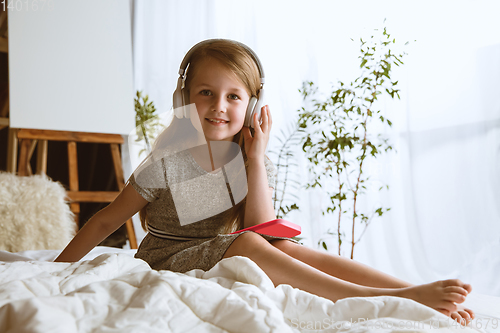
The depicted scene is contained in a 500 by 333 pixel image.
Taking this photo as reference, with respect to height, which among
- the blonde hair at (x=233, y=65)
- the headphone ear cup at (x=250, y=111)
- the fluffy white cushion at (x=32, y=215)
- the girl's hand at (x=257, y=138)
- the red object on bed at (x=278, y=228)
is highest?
the blonde hair at (x=233, y=65)

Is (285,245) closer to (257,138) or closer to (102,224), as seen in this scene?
(257,138)

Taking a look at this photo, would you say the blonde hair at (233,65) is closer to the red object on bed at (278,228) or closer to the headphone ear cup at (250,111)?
the headphone ear cup at (250,111)

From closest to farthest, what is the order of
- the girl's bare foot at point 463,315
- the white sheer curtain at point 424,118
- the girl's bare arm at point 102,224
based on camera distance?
the girl's bare foot at point 463,315, the girl's bare arm at point 102,224, the white sheer curtain at point 424,118

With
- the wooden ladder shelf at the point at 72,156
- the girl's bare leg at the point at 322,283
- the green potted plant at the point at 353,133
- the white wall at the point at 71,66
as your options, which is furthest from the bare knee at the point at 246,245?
the white wall at the point at 71,66

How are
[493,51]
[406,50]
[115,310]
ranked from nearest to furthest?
[115,310], [493,51], [406,50]

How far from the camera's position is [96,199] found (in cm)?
201

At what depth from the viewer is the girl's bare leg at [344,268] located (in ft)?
2.32

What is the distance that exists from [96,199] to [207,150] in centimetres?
108

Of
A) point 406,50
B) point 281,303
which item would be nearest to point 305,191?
point 406,50

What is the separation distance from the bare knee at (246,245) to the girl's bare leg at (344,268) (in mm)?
100

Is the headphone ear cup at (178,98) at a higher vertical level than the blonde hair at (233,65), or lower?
lower

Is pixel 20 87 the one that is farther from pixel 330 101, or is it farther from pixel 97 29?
pixel 330 101

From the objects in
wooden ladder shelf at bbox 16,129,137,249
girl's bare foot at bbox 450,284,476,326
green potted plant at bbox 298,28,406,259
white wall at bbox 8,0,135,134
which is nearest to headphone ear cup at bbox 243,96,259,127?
girl's bare foot at bbox 450,284,476,326

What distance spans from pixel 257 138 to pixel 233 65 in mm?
218
